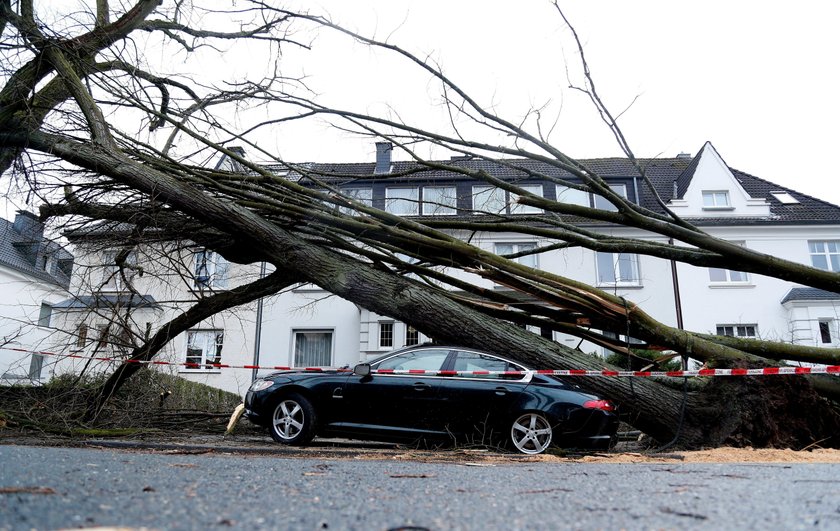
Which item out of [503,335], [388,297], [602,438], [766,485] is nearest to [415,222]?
[388,297]

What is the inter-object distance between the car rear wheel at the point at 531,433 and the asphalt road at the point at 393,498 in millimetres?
2782

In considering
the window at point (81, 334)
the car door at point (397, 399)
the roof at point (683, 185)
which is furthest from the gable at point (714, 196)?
the window at point (81, 334)

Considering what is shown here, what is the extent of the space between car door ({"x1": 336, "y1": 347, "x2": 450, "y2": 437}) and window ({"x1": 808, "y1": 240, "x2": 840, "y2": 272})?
23676 mm

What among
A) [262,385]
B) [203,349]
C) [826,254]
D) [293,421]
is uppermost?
[826,254]

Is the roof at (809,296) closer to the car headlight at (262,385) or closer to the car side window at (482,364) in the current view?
the car side window at (482,364)

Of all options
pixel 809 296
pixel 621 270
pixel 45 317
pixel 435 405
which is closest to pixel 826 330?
pixel 809 296

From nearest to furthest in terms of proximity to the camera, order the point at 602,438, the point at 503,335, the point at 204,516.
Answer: the point at 204,516, the point at 602,438, the point at 503,335

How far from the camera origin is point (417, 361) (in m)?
8.61

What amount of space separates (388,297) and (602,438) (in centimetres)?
330

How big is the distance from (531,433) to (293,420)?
3.00m

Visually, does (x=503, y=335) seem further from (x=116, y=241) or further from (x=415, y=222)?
(x=116, y=241)

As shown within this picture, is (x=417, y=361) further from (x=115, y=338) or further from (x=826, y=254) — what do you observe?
(x=826, y=254)

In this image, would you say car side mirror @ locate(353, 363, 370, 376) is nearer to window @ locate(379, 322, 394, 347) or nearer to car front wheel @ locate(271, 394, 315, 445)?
car front wheel @ locate(271, 394, 315, 445)

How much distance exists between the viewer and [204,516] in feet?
8.93
